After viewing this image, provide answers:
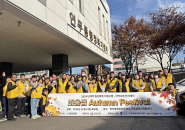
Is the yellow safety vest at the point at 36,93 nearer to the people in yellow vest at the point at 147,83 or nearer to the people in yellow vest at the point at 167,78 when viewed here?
the people in yellow vest at the point at 147,83

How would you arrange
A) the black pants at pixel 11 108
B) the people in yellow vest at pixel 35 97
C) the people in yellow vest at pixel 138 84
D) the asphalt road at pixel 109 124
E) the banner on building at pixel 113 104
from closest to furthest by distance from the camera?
1. the asphalt road at pixel 109 124
2. the banner on building at pixel 113 104
3. the black pants at pixel 11 108
4. the people in yellow vest at pixel 35 97
5. the people in yellow vest at pixel 138 84

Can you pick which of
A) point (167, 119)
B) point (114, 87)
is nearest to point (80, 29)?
point (114, 87)

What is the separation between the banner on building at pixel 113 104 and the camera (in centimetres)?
586

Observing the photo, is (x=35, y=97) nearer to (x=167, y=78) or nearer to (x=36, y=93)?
(x=36, y=93)

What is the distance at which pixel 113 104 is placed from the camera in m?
6.11

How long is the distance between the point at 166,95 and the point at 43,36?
7760mm

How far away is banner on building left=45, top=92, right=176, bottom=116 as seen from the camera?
5.86 metres

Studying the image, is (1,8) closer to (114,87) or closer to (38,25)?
(38,25)

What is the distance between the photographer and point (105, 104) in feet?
20.2

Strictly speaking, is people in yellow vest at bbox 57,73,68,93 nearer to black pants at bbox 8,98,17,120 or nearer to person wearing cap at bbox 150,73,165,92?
black pants at bbox 8,98,17,120

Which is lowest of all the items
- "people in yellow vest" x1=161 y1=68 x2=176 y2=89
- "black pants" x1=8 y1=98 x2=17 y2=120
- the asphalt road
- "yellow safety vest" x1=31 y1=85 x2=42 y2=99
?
the asphalt road

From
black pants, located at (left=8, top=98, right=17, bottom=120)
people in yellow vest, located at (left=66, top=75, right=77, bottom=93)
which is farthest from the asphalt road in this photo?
people in yellow vest, located at (left=66, top=75, right=77, bottom=93)

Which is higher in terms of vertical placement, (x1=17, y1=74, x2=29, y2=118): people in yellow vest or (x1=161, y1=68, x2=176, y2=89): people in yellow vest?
(x1=161, y1=68, x2=176, y2=89): people in yellow vest

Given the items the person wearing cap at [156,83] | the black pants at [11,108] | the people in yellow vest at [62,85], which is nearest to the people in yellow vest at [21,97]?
the black pants at [11,108]
